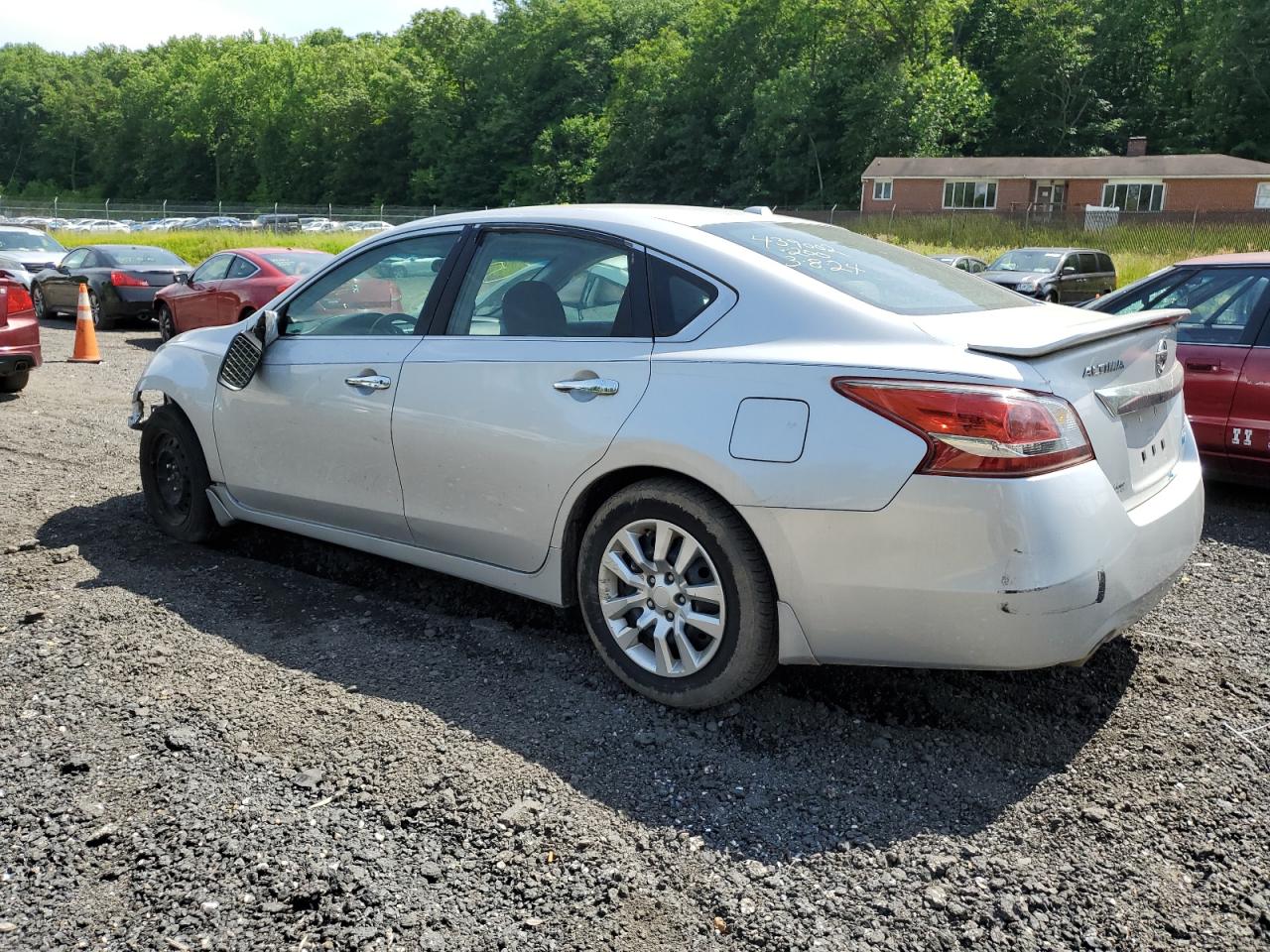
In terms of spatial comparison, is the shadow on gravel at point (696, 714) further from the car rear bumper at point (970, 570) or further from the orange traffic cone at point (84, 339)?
the orange traffic cone at point (84, 339)

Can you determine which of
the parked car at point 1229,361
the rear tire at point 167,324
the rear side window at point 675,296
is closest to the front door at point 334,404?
the rear side window at point 675,296

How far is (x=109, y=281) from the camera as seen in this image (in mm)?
17078

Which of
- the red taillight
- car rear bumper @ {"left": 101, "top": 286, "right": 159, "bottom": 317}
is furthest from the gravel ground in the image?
car rear bumper @ {"left": 101, "top": 286, "right": 159, "bottom": 317}

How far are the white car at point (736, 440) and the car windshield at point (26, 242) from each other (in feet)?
66.5

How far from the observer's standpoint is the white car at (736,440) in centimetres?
302

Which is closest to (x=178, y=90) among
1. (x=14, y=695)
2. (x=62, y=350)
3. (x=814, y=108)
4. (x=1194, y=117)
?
(x=814, y=108)

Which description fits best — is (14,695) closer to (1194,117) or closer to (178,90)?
(1194,117)

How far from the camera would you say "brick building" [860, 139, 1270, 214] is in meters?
54.2

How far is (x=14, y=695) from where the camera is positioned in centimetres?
366

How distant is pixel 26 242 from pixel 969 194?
51.7m

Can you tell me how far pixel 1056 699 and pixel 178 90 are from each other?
405ft

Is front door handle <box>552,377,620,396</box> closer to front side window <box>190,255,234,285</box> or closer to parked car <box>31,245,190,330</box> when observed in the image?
front side window <box>190,255,234,285</box>

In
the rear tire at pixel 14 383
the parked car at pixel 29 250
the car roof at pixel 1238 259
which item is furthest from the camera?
the parked car at pixel 29 250

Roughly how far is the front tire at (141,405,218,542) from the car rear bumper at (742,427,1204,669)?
10.4 feet
